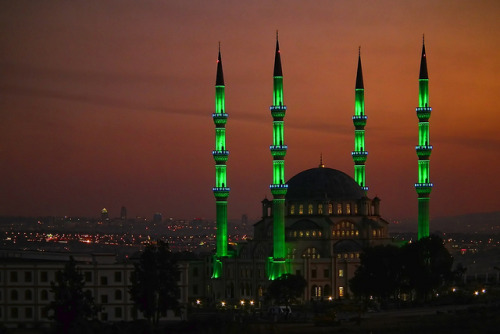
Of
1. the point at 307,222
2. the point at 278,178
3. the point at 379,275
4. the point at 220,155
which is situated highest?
the point at 220,155

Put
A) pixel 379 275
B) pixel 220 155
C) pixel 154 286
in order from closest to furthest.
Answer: pixel 154 286, pixel 379 275, pixel 220 155

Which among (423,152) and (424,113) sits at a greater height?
(424,113)

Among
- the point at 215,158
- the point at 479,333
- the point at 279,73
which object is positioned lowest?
the point at 479,333

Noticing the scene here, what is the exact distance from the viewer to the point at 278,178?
416 ft

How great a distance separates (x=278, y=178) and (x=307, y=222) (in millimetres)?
9971

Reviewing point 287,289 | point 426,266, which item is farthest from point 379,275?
point 287,289

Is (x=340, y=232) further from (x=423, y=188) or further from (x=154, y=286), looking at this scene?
(x=154, y=286)

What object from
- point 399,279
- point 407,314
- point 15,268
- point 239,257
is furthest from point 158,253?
point 239,257

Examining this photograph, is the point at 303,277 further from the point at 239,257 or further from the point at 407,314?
the point at 407,314

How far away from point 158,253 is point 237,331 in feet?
45.5

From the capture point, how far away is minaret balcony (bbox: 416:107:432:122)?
13175 cm

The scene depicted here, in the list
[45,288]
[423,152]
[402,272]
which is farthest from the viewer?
[423,152]

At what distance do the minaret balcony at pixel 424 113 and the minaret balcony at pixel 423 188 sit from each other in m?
6.37

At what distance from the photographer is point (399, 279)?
11831 cm
